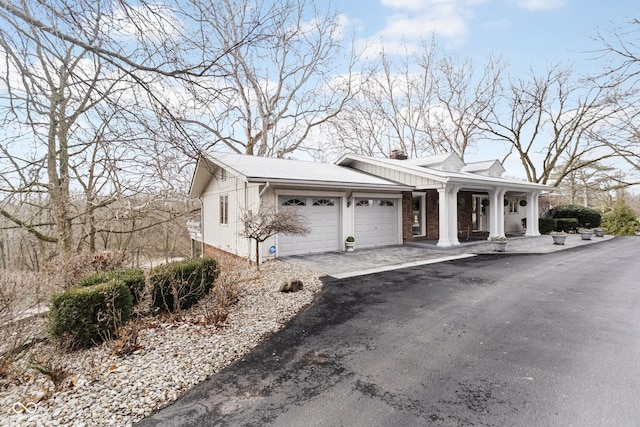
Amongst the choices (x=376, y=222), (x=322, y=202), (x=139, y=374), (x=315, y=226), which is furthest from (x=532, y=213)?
(x=139, y=374)

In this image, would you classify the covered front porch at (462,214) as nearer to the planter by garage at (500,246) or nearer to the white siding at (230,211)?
the planter by garage at (500,246)

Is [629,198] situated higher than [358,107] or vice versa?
[358,107]

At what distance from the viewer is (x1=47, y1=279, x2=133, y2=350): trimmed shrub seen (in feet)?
12.9

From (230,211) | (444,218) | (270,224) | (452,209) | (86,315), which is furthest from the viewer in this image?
(452,209)

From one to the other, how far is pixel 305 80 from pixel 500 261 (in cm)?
1876

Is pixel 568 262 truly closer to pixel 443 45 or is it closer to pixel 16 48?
pixel 16 48

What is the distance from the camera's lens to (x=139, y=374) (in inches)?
131

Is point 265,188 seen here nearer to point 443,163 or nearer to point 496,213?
point 443,163

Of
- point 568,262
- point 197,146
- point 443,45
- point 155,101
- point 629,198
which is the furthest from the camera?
point 629,198

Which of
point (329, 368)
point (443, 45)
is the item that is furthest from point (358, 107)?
point (329, 368)

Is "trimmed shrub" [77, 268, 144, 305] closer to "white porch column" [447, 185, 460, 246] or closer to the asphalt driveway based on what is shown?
the asphalt driveway

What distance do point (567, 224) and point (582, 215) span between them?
1.82 m

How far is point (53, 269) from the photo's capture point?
6.41 meters

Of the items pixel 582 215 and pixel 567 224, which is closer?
pixel 567 224
